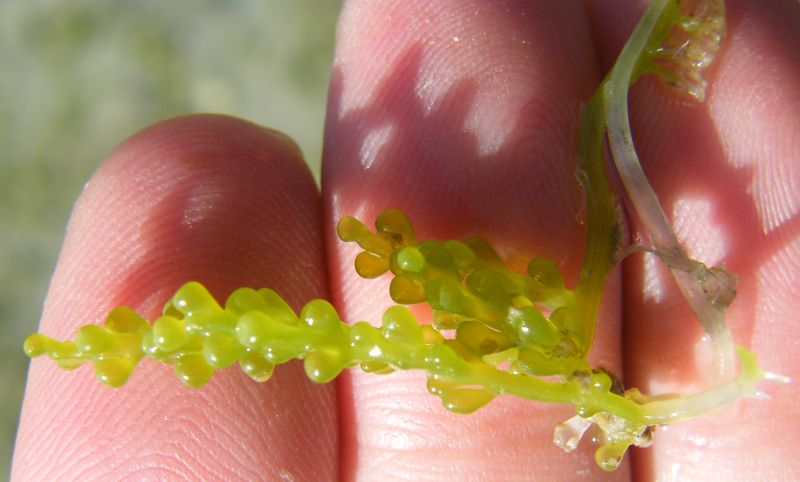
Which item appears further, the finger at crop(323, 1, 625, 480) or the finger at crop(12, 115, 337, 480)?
the finger at crop(323, 1, 625, 480)

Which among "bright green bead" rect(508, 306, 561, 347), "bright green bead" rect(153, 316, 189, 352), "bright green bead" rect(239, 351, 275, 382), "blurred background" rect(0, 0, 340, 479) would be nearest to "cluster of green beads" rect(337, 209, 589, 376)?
"bright green bead" rect(508, 306, 561, 347)

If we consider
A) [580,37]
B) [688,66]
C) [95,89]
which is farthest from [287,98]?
[688,66]

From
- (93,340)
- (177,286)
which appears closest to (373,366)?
(93,340)

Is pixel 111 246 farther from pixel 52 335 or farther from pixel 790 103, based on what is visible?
pixel 790 103

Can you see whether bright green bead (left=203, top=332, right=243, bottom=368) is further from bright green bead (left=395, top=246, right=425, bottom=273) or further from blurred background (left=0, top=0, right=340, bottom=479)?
blurred background (left=0, top=0, right=340, bottom=479)

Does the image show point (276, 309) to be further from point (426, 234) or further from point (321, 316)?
point (426, 234)

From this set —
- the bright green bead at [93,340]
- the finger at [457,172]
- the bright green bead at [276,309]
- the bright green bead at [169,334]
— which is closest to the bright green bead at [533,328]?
the finger at [457,172]
